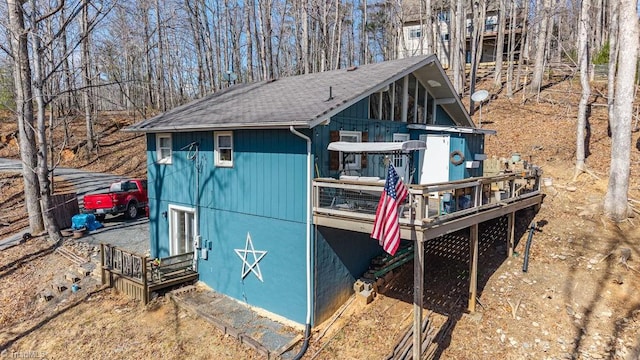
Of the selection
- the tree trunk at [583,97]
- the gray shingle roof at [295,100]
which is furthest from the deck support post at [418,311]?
the tree trunk at [583,97]

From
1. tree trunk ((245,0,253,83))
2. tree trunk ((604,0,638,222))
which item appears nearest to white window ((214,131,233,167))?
tree trunk ((604,0,638,222))

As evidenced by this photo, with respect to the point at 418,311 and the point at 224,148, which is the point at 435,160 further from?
the point at 224,148

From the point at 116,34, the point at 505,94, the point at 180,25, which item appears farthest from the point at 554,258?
the point at 116,34

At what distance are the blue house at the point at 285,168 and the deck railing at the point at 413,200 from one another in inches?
19.5

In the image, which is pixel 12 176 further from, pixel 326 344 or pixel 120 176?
pixel 326 344

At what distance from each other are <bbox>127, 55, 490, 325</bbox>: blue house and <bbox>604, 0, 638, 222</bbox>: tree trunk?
11.9 feet

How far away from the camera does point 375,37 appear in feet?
135

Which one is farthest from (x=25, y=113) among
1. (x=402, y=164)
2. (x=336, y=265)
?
(x=402, y=164)

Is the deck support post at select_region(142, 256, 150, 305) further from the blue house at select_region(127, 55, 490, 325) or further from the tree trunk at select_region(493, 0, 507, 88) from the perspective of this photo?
A: the tree trunk at select_region(493, 0, 507, 88)

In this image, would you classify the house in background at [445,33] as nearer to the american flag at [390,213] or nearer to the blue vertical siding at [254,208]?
the blue vertical siding at [254,208]

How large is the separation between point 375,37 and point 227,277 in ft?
120

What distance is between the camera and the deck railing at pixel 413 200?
23.3 feet

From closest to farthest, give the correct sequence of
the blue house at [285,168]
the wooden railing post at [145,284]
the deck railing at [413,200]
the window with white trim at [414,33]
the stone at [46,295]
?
the deck railing at [413,200]
the blue house at [285,168]
the wooden railing post at [145,284]
the stone at [46,295]
the window with white trim at [414,33]

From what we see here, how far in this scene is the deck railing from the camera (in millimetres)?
7094
